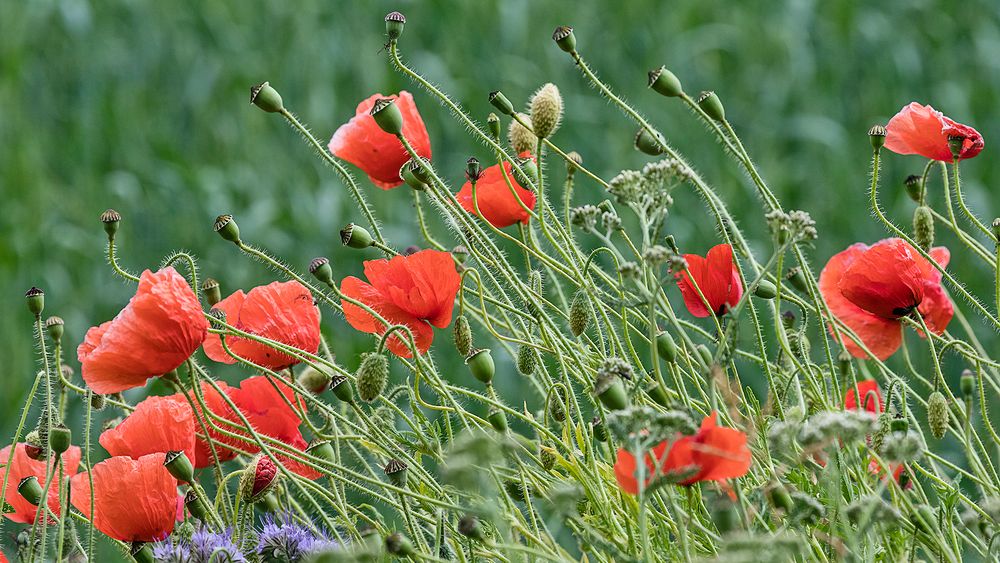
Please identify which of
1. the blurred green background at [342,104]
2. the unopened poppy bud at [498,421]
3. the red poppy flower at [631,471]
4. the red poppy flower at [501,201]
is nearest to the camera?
the red poppy flower at [631,471]

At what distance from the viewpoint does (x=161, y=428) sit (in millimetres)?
813

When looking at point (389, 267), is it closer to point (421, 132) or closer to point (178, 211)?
point (421, 132)

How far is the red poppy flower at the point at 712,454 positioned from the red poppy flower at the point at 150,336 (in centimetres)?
30

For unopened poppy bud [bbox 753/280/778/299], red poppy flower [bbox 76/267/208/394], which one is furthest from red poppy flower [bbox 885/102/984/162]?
red poppy flower [bbox 76/267/208/394]

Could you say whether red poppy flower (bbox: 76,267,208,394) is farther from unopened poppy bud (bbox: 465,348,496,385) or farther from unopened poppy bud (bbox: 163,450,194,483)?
unopened poppy bud (bbox: 465,348,496,385)

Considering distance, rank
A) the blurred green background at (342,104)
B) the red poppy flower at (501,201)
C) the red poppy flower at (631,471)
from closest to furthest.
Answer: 1. the red poppy flower at (631,471)
2. the red poppy flower at (501,201)
3. the blurred green background at (342,104)

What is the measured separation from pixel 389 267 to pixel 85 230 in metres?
2.63

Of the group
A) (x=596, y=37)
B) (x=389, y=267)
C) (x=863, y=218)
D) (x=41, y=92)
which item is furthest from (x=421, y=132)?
(x=41, y=92)

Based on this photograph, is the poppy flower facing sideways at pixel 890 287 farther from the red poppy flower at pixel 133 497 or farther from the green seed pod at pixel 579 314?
the red poppy flower at pixel 133 497

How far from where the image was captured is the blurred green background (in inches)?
119

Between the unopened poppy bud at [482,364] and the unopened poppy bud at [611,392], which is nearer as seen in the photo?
the unopened poppy bud at [611,392]

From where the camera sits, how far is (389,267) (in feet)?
2.84

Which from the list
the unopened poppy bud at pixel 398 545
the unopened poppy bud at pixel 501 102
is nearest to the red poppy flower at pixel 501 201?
the unopened poppy bud at pixel 501 102

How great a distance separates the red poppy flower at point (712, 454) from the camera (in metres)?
0.60
